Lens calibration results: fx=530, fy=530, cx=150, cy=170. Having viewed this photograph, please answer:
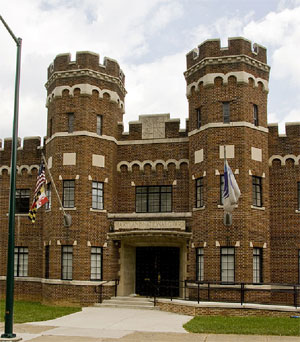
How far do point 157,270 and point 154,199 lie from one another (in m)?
3.41

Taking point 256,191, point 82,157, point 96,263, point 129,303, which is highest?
point 82,157

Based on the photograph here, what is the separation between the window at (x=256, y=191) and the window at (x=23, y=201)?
38.7ft

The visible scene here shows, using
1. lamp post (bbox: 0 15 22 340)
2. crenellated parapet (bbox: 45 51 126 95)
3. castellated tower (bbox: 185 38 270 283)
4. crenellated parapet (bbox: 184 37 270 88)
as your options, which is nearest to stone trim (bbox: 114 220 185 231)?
castellated tower (bbox: 185 38 270 283)

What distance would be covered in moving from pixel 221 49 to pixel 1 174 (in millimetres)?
13362

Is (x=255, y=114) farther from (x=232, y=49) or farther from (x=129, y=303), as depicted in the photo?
(x=129, y=303)

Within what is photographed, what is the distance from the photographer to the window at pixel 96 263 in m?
24.5

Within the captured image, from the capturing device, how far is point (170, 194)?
84.3ft

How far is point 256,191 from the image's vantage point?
23.7 m

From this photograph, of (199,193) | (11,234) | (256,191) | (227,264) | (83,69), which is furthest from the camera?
(83,69)

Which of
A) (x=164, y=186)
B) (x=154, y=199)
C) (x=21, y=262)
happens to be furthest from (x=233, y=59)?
(x=21, y=262)

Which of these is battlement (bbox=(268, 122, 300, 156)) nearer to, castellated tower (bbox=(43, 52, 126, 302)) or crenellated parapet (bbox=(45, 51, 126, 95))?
castellated tower (bbox=(43, 52, 126, 302))

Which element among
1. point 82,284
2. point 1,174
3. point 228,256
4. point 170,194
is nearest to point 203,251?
point 228,256

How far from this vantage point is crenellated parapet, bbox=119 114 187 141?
1021 inches

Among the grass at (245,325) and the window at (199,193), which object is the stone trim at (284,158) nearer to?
the window at (199,193)
